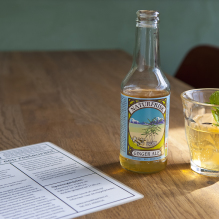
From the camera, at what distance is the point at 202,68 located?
189 cm

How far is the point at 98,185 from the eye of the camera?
59 centimetres

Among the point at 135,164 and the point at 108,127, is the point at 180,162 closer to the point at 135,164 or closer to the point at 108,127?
the point at 135,164

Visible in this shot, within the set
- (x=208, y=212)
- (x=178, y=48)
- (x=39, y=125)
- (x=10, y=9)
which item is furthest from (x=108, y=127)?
(x=178, y=48)

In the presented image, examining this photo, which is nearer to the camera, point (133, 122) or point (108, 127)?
point (133, 122)

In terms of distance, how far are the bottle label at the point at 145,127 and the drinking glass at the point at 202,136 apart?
0.17 feet

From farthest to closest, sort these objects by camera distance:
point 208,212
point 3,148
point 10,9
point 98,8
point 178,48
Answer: point 178,48 → point 98,8 → point 10,9 → point 3,148 → point 208,212

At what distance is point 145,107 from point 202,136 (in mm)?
120

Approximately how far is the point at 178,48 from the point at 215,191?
89.4 inches

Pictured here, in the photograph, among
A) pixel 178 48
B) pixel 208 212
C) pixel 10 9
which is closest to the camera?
pixel 208 212

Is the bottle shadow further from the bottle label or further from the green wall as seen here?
the green wall

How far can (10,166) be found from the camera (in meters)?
0.67

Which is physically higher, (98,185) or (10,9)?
(10,9)

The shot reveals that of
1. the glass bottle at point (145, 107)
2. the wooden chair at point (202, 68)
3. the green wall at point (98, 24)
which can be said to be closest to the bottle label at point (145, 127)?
the glass bottle at point (145, 107)

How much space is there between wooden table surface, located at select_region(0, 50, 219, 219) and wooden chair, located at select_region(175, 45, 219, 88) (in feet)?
1.33
